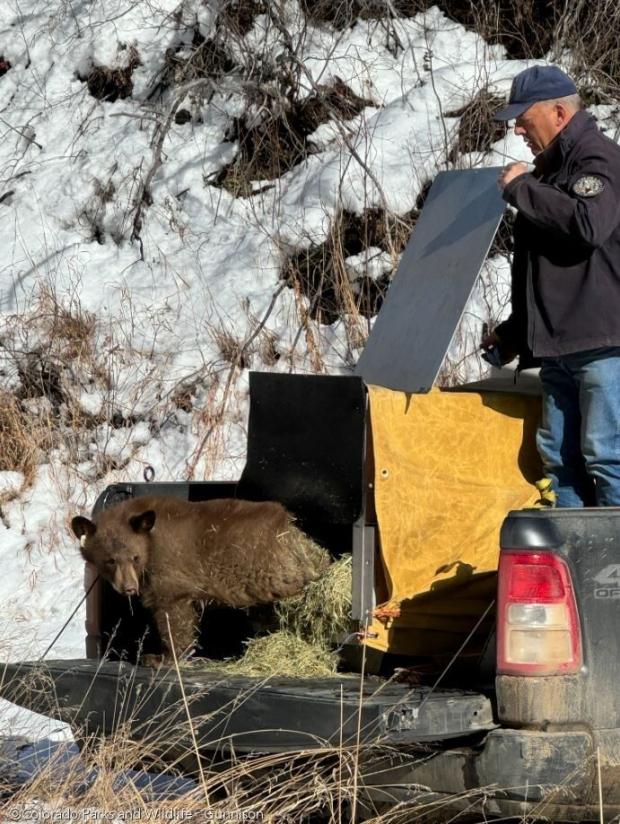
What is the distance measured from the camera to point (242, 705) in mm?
4086

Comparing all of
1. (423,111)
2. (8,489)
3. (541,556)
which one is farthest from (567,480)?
(423,111)

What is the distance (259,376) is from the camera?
5109mm

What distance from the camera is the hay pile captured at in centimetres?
483

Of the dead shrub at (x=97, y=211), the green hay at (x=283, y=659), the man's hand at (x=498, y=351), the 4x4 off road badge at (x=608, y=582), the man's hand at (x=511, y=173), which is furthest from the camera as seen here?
the dead shrub at (x=97, y=211)

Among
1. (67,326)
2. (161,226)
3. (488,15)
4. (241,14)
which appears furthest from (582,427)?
(241,14)

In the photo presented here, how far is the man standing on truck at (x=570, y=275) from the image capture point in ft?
14.9

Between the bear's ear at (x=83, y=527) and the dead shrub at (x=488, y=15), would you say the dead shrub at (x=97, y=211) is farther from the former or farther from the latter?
the bear's ear at (x=83, y=527)

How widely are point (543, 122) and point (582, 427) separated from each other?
124cm

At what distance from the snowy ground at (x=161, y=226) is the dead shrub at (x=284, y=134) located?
116 mm

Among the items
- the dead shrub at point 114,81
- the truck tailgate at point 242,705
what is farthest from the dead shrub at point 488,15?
the truck tailgate at point 242,705

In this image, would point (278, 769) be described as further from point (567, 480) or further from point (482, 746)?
Answer: point (567, 480)

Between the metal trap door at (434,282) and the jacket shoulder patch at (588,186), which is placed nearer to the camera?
the jacket shoulder patch at (588,186)

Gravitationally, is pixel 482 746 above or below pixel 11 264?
below

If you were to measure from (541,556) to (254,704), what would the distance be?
3.56 feet
